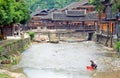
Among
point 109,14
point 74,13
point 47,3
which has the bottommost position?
point 74,13

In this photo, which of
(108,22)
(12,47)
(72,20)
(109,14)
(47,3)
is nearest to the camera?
(12,47)

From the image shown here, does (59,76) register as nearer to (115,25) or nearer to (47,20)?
(115,25)

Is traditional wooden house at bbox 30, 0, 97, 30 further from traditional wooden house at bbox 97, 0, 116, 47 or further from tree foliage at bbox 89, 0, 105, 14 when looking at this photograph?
tree foliage at bbox 89, 0, 105, 14

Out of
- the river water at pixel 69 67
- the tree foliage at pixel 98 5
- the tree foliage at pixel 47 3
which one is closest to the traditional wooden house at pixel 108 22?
the tree foliage at pixel 98 5

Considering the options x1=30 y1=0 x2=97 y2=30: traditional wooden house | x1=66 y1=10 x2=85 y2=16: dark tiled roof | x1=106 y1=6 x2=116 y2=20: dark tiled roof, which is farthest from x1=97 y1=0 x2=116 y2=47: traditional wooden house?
x1=66 y1=10 x2=85 y2=16: dark tiled roof

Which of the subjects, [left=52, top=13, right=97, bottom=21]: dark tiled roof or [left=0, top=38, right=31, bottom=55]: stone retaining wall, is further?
[left=52, top=13, right=97, bottom=21]: dark tiled roof

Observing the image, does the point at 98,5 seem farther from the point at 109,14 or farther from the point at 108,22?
the point at 108,22

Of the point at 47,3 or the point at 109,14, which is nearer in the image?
the point at 109,14

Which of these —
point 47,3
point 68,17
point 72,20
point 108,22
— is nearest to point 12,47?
point 108,22

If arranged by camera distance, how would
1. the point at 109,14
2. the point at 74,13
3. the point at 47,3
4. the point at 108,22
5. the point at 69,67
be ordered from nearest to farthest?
1. the point at 69,67
2. the point at 109,14
3. the point at 108,22
4. the point at 74,13
5. the point at 47,3

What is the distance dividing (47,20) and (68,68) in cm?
6561

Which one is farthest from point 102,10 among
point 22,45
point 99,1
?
point 22,45

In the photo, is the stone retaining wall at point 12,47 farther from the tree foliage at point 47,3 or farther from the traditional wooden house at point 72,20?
the tree foliage at point 47,3

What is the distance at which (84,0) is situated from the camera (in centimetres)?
11300
